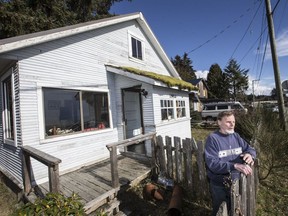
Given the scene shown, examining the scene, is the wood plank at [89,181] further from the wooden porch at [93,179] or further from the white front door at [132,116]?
the white front door at [132,116]

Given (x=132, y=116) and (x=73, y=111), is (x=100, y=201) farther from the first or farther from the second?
(x=132, y=116)

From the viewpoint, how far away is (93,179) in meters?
5.43

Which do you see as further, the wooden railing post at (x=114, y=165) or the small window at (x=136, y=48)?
the small window at (x=136, y=48)

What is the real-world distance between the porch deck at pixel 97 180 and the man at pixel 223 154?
2317mm

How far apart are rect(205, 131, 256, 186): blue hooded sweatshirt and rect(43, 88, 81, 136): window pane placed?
4.63m

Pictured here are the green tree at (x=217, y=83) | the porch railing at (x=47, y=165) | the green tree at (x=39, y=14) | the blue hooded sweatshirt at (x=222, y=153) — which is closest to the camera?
the blue hooded sweatshirt at (x=222, y=153)

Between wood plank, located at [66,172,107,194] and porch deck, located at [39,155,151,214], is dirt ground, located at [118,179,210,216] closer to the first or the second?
porch deck, located at [39,155,151,214]

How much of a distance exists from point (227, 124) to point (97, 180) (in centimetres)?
370

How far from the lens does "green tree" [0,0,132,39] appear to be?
39.9ft

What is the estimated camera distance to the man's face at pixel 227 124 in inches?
121

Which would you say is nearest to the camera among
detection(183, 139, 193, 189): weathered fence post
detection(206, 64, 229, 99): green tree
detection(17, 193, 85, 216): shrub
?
detection(17, 193, 85, 216): shrub

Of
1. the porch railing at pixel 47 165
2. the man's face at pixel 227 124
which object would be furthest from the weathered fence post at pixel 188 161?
the porch railing at pixel 47 165

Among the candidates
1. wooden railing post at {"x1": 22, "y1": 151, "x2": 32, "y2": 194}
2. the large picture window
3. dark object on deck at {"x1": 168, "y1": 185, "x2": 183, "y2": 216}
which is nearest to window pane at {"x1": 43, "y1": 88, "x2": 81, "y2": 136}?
the large picture window

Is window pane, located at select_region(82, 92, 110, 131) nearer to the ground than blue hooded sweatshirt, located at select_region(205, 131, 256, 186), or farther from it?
farther from it
